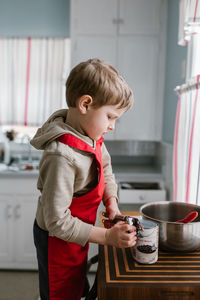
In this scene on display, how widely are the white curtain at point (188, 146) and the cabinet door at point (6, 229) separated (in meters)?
1.44

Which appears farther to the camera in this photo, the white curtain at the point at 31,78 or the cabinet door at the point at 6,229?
the white curtain at the point at 31,78

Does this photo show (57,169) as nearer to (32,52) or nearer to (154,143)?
(154,143)

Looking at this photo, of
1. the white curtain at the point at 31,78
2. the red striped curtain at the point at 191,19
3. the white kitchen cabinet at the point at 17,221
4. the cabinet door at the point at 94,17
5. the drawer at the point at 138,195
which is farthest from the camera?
the white curtain at the point at 31,78

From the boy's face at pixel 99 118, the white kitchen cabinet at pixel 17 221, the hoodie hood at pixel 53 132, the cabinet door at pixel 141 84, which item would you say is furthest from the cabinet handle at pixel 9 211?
the boy's face at pixel 99 118

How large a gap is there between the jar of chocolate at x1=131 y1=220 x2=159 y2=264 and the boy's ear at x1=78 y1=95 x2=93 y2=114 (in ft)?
1.36

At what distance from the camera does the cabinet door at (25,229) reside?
8.31 feet

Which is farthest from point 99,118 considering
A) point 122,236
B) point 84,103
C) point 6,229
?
point 6,229

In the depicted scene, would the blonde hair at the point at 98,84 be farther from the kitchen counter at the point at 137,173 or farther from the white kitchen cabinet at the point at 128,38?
the white kitchen cabinet at the point at 128,38

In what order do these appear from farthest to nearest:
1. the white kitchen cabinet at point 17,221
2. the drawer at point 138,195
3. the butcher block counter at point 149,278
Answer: the white kitchen cabinet at point 17,221
the drawer at point 138,195
the butcher block counter at point 149,278

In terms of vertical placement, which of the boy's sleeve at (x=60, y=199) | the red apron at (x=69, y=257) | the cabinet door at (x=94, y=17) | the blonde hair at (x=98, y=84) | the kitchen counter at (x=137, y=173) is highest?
the cabinet door at (x=94, y=17)

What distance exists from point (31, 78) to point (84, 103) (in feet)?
7.88

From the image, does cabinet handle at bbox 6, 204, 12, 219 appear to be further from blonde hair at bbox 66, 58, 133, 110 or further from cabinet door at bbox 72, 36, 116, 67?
blonde hair at bbox 66, 58, 133, 110

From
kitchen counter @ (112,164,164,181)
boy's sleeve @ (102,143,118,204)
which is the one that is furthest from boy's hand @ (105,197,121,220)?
kitchen counter @ (112,164,164,181)

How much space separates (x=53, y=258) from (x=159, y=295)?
1.30 ft
